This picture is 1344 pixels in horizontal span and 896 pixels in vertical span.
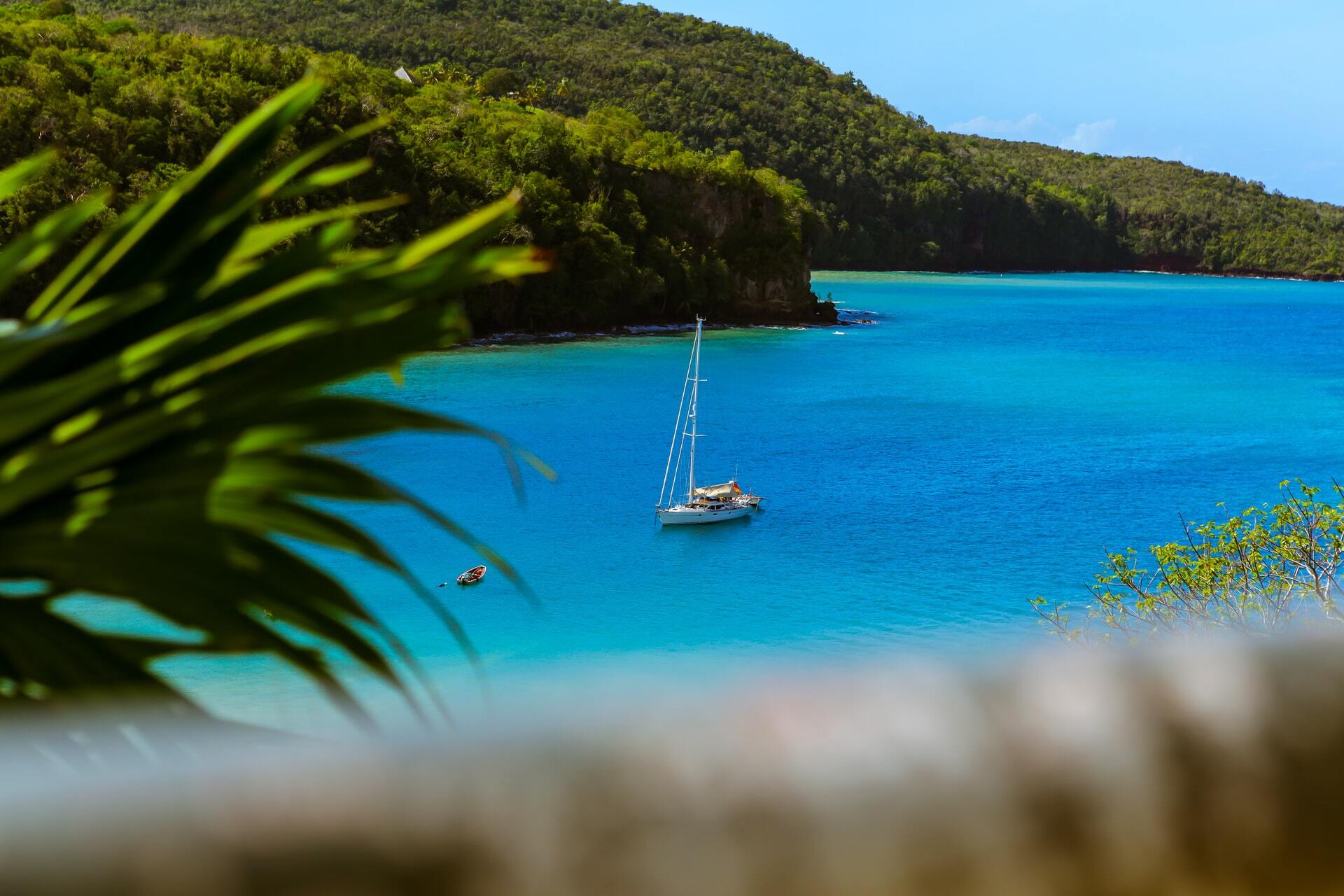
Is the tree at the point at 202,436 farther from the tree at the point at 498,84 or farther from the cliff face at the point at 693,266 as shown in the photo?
the tree at the point at 498,84

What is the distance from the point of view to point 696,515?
70.8 ft

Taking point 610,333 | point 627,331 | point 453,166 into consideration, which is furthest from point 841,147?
point 453,166

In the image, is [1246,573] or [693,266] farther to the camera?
[693,266]

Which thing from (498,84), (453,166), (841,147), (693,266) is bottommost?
(693,266)

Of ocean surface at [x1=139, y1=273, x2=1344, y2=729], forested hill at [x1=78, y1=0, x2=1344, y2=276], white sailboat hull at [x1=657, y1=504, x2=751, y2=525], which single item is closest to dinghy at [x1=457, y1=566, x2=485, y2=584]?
ocean surface at [x1=139, y1=273, x2=1344, y2=729]

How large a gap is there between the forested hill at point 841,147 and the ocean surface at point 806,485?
135ft

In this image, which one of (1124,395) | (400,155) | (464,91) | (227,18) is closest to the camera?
(1124,395)

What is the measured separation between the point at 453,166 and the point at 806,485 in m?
26.6

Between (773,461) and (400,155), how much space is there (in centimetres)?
2412

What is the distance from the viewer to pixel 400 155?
147ft

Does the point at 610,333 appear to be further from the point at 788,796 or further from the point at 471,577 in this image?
the point at 788,796

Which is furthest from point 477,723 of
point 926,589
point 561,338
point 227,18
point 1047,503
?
point 227,18

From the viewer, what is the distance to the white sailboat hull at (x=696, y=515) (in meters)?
21.6

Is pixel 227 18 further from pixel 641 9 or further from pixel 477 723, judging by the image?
pixel 477 723
